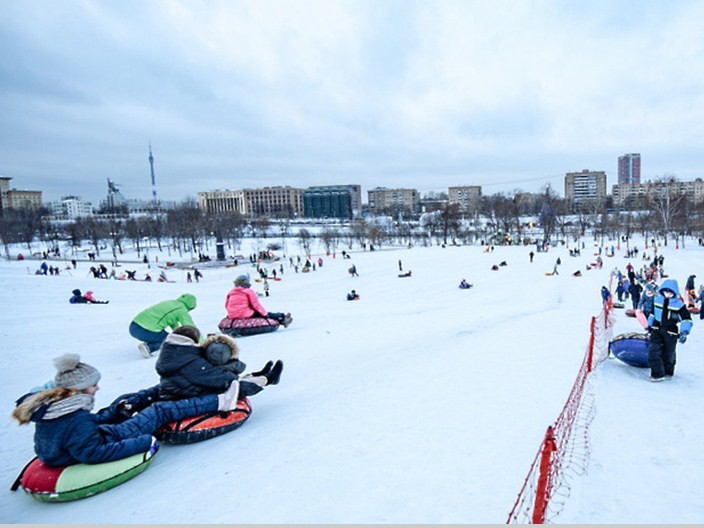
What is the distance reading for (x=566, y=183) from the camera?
16250 centimetres

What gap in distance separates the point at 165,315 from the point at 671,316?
29.2 feet

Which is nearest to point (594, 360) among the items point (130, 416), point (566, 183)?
point (130, 416)

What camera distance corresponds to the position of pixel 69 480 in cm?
350

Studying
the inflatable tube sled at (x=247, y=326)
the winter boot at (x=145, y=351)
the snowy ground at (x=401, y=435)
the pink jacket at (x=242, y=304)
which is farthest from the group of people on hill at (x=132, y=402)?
the pink jacket at (x=242, y=304)

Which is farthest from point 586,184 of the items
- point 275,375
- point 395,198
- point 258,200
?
point 275,375

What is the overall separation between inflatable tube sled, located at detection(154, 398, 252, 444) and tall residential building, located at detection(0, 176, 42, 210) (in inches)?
6979

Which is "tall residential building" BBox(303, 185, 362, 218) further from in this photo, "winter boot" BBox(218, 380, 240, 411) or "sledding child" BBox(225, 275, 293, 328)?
"winter boot" BBox(218, 380, 240, 411)

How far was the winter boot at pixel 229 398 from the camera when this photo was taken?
4633 mm

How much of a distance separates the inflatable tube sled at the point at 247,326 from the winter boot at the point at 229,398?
234 inches

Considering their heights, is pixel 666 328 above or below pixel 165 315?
above

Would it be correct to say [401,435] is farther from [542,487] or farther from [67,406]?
[67,406]

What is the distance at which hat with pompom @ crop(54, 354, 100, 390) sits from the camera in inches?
137

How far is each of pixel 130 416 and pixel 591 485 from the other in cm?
440

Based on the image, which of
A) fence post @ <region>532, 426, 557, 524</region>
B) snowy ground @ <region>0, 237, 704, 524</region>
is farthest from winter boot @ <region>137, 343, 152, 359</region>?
fence post @ <region>532, 426, 557, 524</region>
